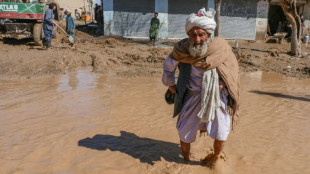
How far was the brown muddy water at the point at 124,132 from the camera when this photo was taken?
299cm

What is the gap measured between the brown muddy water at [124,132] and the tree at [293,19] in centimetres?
524

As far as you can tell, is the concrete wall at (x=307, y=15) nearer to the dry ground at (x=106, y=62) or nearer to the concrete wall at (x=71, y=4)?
the dry ground at (x=106, y=62)

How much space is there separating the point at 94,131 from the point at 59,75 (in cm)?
393

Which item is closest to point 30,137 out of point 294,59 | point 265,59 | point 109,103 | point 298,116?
point 109,103

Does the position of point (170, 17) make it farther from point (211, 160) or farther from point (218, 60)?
point (218, 60)

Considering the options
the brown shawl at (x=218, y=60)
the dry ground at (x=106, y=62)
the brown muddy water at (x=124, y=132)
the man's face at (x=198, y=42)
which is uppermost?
the man's face at (x=198, y=42)

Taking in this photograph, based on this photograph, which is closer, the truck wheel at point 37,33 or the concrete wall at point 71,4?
the truck wheel at point 37,33

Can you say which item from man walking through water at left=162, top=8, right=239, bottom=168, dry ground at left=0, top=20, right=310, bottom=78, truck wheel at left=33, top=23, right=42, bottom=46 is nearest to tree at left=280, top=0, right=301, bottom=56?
A: dry ground at left=0, top=20, right=310, bottom=78

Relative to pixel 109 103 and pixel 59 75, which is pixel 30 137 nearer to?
pixel 109 103

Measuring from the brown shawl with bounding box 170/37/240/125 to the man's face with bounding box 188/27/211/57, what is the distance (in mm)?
52

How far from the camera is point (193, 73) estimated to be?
2.61m

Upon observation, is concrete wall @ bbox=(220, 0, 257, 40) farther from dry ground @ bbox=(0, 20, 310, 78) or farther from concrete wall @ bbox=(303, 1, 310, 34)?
dry ground @ bbox=(0, 20, 310, 78)

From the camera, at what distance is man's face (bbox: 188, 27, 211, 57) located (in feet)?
7.91

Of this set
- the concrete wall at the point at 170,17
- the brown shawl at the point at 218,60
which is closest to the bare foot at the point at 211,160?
the brown shawl at the point at 218,60
